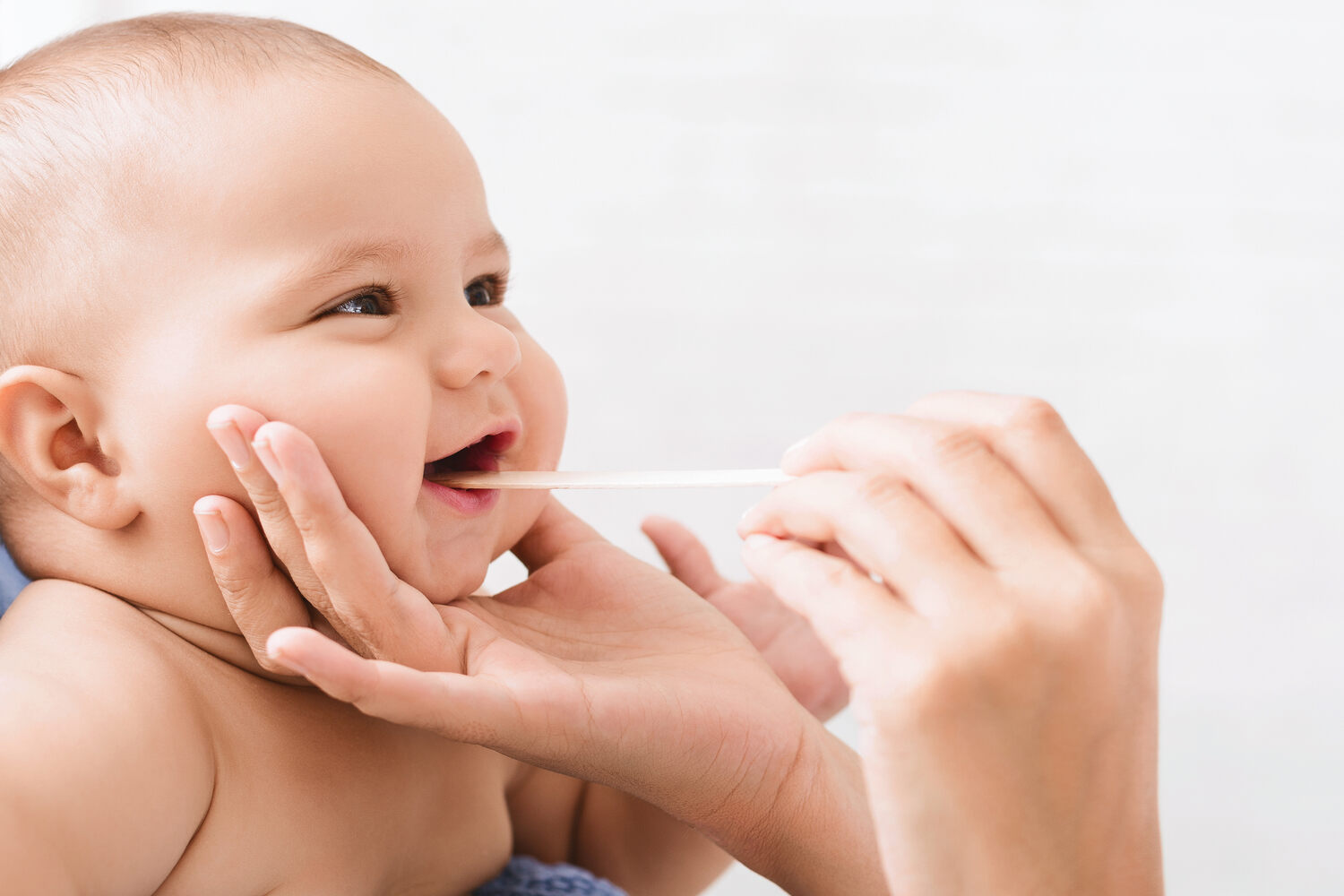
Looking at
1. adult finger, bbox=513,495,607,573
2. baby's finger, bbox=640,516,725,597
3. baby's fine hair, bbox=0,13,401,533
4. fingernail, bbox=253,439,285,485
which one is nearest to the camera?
fingernail, bbox=253,439,285,485

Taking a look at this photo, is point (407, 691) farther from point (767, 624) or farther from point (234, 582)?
point (767, 624)

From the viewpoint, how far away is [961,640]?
0.59 metres

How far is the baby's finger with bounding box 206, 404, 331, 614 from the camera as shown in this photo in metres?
0.72

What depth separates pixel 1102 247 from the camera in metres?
1.90

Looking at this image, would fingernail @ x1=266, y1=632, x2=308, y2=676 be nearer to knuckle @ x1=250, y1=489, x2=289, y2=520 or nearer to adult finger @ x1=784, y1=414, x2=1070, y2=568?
knuckle @ x1=250, y1=489, x2=289, y2=520

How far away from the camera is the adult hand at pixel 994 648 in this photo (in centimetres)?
60

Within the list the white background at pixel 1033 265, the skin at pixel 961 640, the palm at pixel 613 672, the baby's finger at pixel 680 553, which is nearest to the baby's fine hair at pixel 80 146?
the skin at pixel 961 640

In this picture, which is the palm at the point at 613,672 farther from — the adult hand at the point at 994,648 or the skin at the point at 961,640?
the adult hand at the point at 994,648

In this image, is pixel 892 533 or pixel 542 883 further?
pixel 542 883

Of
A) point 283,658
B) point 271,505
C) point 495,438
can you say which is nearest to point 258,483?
point 271,505

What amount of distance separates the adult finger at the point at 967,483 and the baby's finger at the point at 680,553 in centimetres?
60

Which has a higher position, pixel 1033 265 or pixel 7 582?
pixel 1033 265

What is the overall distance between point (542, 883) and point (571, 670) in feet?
0.75

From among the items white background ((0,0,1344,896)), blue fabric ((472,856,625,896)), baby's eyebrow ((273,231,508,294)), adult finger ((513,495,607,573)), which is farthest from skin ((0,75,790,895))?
white background ((0,0,1344,896))
